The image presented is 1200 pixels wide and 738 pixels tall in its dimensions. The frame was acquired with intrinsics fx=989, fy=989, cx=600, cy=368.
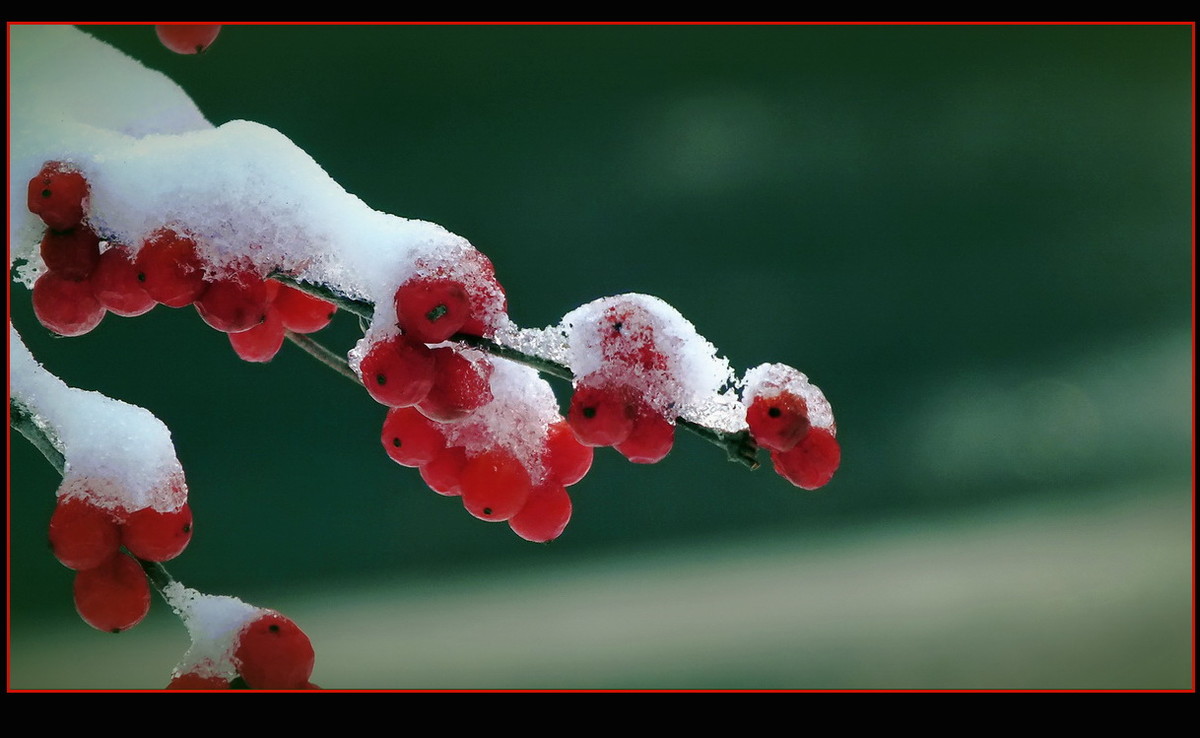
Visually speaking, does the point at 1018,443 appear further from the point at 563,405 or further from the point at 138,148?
the point at 138,148

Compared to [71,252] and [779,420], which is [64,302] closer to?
[71,252]

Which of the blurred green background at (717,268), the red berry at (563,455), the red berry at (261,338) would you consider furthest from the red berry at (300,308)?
the blurred green background at (717,268)

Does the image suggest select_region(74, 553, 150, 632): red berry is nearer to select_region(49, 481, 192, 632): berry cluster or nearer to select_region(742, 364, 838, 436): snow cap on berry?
select_region(49, 481, 192, 632): berry cluster

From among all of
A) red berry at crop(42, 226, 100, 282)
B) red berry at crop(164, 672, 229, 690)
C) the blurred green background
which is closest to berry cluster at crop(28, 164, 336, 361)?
red berry at crop(42, 226, 100, 282)

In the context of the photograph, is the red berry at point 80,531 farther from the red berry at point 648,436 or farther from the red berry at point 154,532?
the red berry at point 648,436

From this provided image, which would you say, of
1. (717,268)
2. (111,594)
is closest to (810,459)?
(111,594)
